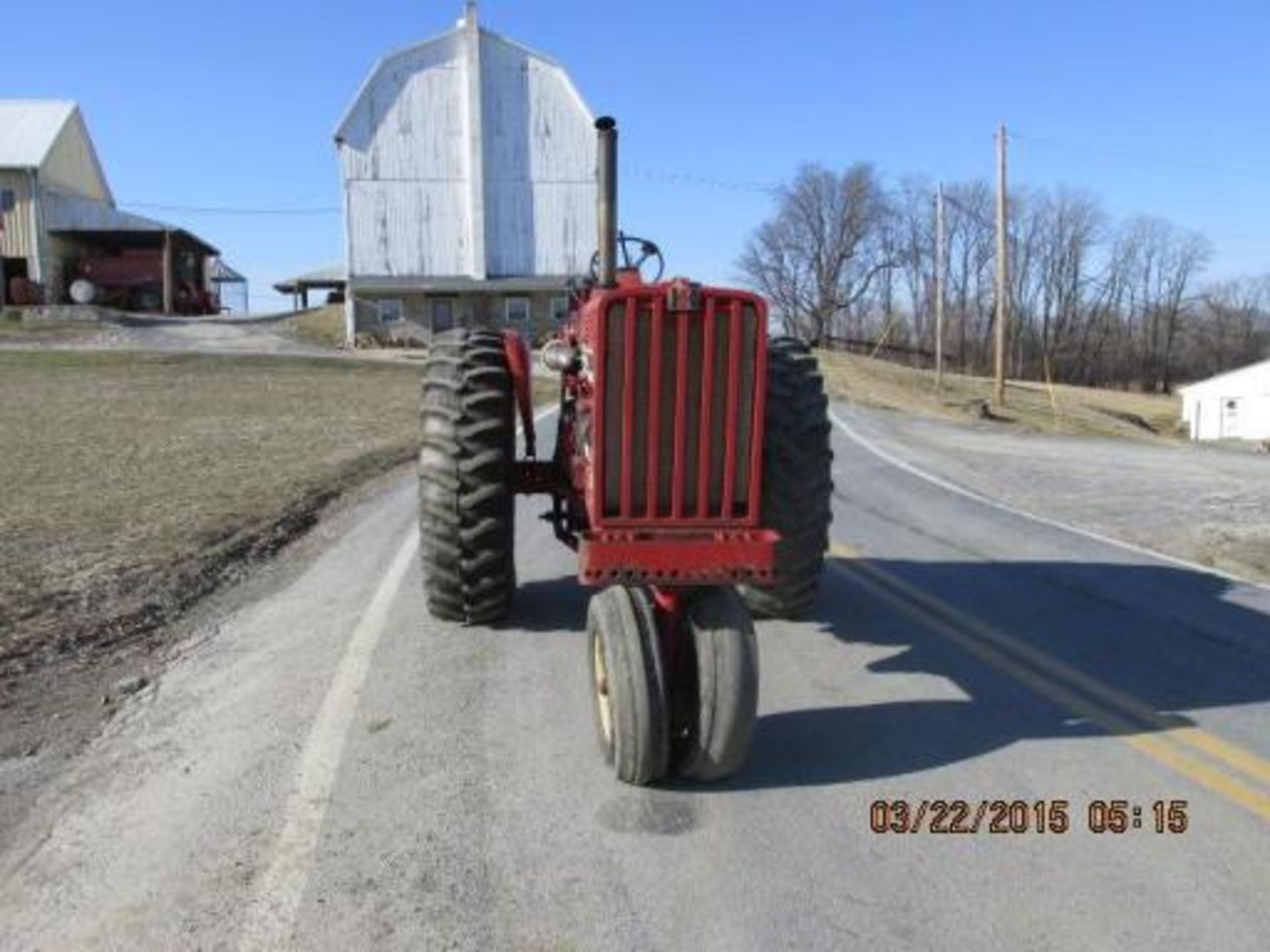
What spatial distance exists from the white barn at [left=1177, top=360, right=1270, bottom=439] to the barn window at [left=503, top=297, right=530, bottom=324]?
34.7m

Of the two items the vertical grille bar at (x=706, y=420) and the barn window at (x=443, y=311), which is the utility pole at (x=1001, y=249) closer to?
the barn window at (x=443, y=311)

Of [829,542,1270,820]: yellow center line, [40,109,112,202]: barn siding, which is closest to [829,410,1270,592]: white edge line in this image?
[829,542,1270,820]: yellow center line

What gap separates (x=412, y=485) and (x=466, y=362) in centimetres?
780

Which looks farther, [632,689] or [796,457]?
[796,457]

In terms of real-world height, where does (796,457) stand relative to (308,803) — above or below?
above

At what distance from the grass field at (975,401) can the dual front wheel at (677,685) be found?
26392mm

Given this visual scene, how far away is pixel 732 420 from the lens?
550cm

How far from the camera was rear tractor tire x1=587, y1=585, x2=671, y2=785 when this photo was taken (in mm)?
5035

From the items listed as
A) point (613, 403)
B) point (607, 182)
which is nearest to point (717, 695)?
point (613, 403)

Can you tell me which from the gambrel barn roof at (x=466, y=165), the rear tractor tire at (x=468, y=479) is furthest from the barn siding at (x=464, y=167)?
the rear tractor tire at (x=468, y=479)

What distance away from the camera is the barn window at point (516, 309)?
46.8m

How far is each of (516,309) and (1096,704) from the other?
4187 centimetres

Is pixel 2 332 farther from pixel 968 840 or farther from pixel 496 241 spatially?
pixel 968 840

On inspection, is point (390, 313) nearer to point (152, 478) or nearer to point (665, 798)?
point (152, 478)
